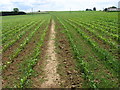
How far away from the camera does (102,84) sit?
19.8ft

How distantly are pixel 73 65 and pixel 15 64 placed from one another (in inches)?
137

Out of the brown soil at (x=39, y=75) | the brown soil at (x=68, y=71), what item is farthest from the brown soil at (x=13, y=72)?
the brown soil at (x=68, y=71)

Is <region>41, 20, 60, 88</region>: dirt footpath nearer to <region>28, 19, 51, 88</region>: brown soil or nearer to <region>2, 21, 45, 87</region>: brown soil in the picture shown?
<region>28, 19, 51, 88</region>: brown soil

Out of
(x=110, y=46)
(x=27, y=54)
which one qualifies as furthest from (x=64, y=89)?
(x=110, y=46)

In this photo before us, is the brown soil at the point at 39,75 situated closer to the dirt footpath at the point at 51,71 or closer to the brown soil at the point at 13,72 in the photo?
the dirt footpath at the point at 51,71

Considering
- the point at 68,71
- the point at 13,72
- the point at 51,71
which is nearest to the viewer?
the point at 68,71

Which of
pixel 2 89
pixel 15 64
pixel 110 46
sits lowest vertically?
pixel 2 89

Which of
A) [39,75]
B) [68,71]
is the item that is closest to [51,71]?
[39,75]

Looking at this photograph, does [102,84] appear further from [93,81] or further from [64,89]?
[64,89]

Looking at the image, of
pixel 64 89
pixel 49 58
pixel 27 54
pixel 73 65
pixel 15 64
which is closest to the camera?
pixel 64 89

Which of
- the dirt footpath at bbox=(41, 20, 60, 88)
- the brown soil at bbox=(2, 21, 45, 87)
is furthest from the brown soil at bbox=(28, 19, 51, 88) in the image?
the brown soil at bbox=(2, 21, 45, 87)

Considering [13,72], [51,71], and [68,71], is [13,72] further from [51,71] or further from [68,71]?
[68,71]

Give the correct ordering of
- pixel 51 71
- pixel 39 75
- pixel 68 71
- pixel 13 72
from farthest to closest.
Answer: pixel 13 72 → pixel 51 71 → pixel 68 71 → pixel 39 75

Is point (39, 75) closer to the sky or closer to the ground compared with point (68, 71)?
closer to the ground
